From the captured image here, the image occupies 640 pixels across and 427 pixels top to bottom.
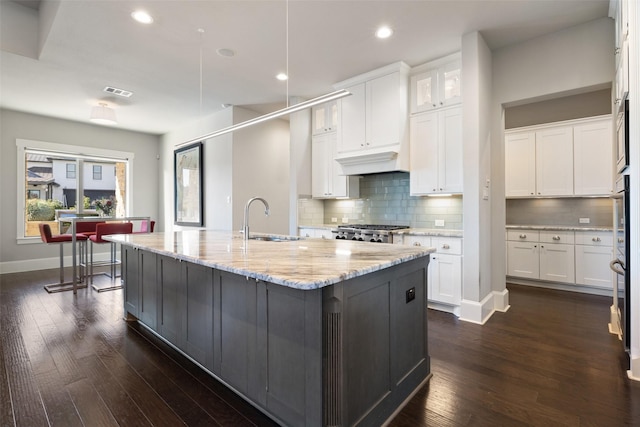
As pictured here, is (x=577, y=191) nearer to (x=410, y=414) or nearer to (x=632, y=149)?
(x=632, y=149)

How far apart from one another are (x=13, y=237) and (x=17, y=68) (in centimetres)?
318

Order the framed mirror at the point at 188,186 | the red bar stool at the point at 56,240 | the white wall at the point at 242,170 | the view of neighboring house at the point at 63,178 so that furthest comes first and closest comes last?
the framed mirror at the point at 188,186 < the view of neighboring house at the point at 63,178 < the white wall at the point at 242,170 < the red bar stool at the point at 56,240

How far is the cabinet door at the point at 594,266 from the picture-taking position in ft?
13.3

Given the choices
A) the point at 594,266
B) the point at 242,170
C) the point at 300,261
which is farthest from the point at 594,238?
the point at 242,170

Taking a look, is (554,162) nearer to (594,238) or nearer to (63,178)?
(594,238)

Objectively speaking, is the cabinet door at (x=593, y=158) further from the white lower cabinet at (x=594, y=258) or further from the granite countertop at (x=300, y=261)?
the granite countertop at (x=300, y=261)

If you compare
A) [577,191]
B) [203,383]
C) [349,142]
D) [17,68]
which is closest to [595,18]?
[577,191]

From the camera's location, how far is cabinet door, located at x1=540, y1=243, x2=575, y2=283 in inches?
169

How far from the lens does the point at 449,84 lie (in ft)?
11.8

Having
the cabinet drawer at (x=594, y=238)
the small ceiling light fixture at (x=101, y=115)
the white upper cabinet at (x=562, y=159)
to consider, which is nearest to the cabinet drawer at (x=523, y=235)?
the cabinet drawer at (x=594, y=238)

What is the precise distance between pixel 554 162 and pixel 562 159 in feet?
0.32

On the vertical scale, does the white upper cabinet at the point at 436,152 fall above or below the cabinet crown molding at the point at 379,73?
below

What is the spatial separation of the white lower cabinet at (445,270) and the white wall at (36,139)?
Result: 20.5ft

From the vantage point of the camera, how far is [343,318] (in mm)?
1407
